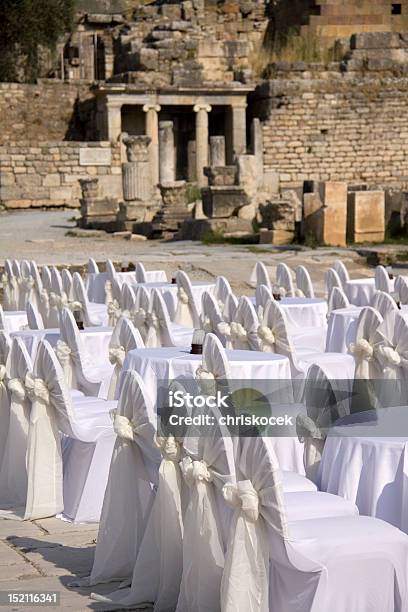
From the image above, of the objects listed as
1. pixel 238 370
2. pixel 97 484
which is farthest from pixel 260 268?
pixel 97 484

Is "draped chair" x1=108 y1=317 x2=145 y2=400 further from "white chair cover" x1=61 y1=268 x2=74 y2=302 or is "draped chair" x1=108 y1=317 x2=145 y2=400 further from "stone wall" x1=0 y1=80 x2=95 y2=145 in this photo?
"stone wall" x1=0 y1=80 x2=95 y2=145

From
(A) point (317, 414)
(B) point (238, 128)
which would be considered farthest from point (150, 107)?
(A) point (317, 414)

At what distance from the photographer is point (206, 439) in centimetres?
461

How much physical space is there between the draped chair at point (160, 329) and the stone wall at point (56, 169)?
2050 cm

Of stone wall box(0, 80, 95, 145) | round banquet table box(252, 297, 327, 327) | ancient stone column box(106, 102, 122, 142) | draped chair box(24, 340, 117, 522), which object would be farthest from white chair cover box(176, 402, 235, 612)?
stone wall box(0, 80, 95, 145)

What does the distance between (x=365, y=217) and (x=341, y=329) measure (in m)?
→ 10.8

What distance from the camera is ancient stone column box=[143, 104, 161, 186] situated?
3041 centimetres

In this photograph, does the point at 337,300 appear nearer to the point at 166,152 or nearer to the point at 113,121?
the point at 166,152

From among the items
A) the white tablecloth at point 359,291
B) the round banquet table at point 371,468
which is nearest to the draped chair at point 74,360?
the round banquet table at point 371,468

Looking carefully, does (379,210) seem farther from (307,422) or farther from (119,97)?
(307,422)

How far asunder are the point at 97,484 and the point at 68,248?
1318 cm

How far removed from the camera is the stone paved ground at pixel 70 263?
5328 millimetres

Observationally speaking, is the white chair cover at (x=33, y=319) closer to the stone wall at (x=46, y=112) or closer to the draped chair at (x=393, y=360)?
the draped chair at (x=393, y=360)

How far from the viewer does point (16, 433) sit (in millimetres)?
6914
